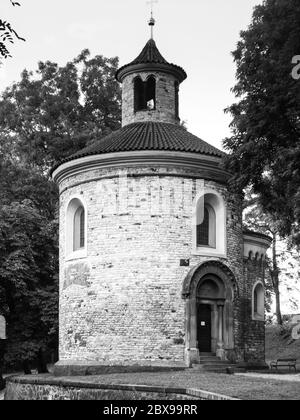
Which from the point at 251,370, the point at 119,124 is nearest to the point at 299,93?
the point at 251,370

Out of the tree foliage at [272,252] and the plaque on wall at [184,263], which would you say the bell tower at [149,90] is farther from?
the tree foliage at [272,252]

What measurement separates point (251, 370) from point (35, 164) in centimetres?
1890

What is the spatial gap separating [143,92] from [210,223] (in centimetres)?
683

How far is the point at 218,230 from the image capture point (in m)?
26.8

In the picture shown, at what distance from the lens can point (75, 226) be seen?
1091 inches

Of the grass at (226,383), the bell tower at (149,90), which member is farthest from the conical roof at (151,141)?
the grass at (226,383)

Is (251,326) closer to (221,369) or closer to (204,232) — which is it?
(204,232)

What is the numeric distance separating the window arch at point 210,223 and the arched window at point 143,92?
5526 millimetres

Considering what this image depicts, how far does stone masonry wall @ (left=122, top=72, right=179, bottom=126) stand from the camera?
30.0 meters

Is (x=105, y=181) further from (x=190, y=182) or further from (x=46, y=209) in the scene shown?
(x=46, y=209)

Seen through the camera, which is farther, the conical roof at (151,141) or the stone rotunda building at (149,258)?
the conical roof at (151,141)

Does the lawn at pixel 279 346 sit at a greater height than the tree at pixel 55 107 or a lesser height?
lesser

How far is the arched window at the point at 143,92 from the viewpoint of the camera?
30.2 meters
